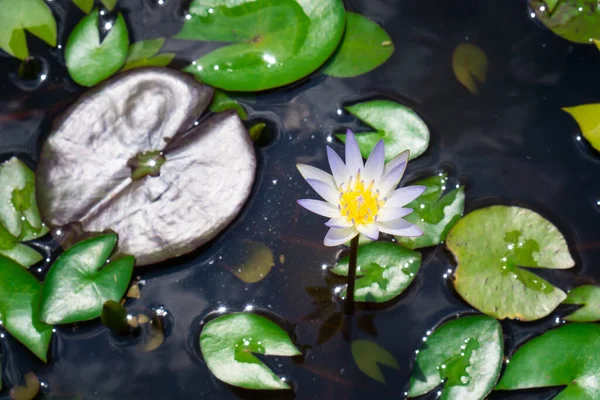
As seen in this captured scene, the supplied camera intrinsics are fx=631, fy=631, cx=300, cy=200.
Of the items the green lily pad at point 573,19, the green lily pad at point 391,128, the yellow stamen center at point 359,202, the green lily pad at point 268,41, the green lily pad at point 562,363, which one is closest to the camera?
the yellow stamen center at point 359,202

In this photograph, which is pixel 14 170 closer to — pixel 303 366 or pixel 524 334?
pixel 303 366

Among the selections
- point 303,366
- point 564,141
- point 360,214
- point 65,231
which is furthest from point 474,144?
point 65,231

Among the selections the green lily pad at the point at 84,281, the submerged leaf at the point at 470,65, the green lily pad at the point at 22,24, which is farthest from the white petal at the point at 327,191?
the green lily pad at the point at 22,24

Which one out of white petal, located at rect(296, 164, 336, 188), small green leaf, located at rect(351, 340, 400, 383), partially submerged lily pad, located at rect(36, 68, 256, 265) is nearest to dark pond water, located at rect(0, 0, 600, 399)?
small green leaf, located at rect(351, 340, 400, 383)

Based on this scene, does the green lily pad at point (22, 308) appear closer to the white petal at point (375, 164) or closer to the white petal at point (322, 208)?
the white petal at point (322, 208)

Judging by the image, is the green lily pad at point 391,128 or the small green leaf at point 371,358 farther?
the green lily pad at point 391,128

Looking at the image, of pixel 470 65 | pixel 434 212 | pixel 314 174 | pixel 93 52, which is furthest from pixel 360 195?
pixel 93 52
